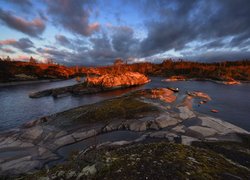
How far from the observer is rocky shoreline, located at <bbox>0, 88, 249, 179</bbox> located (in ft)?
71.1

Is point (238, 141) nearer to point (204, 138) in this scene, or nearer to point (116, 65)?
point (204, 138)

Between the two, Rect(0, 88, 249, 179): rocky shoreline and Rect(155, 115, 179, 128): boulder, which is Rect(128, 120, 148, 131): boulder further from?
Rect(155, 115, 179, 128): boulder

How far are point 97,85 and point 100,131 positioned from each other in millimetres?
68974

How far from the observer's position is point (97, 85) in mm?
96188

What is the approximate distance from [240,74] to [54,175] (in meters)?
190

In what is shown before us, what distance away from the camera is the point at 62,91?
84.0 metres

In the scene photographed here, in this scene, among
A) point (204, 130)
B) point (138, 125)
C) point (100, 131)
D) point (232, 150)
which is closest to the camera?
point (232, 150)

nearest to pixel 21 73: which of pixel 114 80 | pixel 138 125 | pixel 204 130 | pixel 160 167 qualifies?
pixel 114 80

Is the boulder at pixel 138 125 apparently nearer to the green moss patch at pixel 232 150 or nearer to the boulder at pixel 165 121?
the boulder at pixel 165 121

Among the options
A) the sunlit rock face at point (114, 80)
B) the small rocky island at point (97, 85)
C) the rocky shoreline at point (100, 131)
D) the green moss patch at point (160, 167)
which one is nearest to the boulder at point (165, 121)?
the rocky shoreline at point (100, 131)

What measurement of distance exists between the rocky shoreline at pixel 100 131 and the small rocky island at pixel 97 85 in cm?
4719

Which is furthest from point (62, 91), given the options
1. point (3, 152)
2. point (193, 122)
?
point (193, 122)

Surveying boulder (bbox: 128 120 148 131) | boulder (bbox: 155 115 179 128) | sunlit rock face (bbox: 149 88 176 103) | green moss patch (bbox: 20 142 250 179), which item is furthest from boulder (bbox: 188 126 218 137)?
sunlit rock face (bbox: 149 88 176 103)

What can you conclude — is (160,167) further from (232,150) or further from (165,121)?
(165,121)
